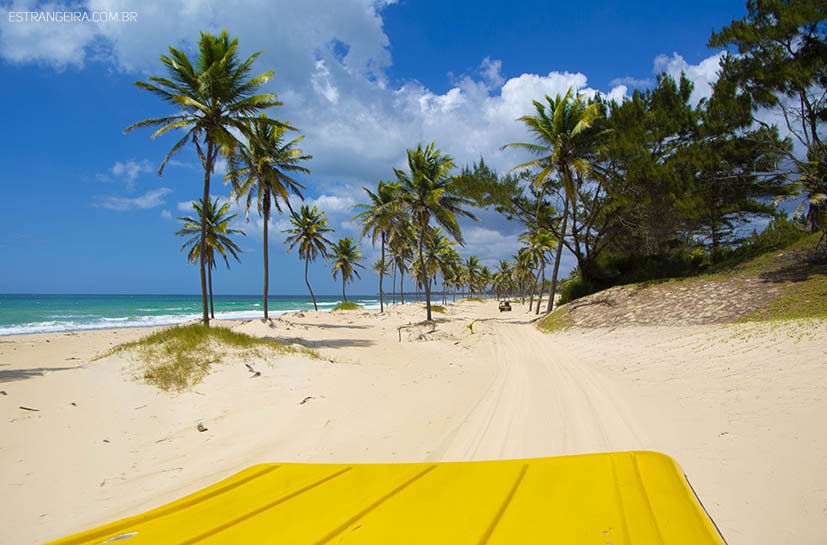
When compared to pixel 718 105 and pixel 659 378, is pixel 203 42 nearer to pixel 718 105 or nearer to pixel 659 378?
pixel 659 378

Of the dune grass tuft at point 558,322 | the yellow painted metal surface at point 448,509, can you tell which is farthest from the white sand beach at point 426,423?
the dune grass tuft at point 558,322

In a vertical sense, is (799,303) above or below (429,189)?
below

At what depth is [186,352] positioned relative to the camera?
27.1 feet

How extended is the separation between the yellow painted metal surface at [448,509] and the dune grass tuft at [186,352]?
481cm

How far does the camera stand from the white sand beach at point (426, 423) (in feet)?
10.3

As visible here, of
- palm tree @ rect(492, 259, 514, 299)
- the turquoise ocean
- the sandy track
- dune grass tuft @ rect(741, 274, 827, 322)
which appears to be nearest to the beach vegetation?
dune grass tuft @ rect(741, 274, 827, 322)

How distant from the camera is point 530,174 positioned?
Answer: 23.4 metres

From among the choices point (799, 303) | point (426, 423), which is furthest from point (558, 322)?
point (426, 423)

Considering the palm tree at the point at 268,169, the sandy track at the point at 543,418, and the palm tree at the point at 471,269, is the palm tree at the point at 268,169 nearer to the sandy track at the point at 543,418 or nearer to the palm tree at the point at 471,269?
the sandy track at the point at 543,418

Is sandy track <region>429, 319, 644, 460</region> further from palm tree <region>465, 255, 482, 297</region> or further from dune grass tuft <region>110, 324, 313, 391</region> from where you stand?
palm tree <region>465, 255, 482, 297</region>

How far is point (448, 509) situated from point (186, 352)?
8.07m

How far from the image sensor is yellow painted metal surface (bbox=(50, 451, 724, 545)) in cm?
205

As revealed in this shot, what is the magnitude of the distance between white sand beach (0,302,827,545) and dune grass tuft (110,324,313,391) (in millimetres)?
398

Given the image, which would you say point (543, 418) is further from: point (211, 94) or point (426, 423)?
point (211, 94)
